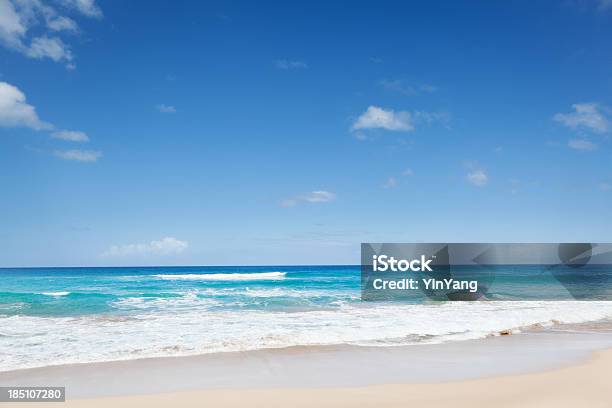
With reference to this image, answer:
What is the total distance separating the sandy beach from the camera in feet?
17.8

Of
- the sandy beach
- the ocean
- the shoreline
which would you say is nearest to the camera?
the shoreline

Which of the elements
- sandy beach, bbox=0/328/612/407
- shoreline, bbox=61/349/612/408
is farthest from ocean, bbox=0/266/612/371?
shoreline, bbox=61/349/612/408

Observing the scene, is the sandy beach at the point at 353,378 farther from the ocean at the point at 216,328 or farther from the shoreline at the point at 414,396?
the ocean at the point at 216,328

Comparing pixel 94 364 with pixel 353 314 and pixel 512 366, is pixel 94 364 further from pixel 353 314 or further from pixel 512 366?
pixel 353 314

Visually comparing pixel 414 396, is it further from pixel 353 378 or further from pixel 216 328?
pixel 216 328

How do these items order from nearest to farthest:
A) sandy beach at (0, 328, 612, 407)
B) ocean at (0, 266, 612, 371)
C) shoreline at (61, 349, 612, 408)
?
1. shoreline at (61, 349, 612, 408)
2. sandy beach at (0, 328, 612, 407)
3. ocean at (0, 266, 612, 371)

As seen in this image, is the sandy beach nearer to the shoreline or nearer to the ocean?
the shoreline

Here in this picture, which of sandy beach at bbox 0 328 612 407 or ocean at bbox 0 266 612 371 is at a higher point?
sandy beach at bbox 0 328 612 407

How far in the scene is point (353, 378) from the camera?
21.3 ft

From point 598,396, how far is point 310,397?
3629mm

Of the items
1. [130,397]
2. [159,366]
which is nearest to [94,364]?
[159,366]

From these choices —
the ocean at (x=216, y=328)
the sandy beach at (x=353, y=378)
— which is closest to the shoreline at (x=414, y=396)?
the sandy beach at (x=353, y=378)

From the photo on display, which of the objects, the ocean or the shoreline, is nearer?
the shoreline

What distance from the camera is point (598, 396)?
5504 millimetres
